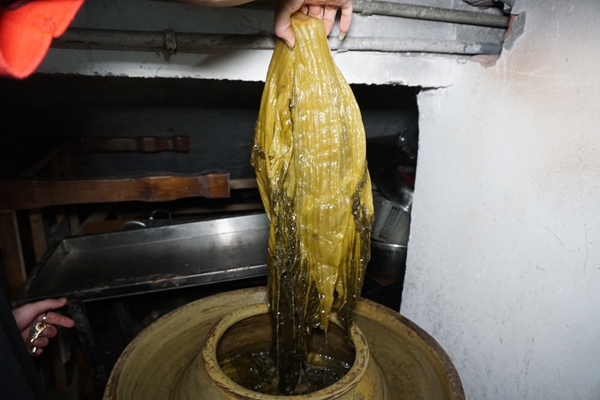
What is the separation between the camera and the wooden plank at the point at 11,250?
2297 mm

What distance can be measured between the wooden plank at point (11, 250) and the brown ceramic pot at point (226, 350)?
51.8 inches

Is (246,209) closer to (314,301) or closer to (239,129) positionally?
(239,129)

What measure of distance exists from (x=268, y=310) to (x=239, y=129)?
3.28 meters

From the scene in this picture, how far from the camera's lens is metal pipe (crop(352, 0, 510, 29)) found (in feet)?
4.54

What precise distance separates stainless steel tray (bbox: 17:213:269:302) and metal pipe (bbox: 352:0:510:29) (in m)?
1.77

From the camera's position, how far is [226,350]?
5.46ft

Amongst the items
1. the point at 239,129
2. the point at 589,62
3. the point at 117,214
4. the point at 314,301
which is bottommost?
the point at 117,214

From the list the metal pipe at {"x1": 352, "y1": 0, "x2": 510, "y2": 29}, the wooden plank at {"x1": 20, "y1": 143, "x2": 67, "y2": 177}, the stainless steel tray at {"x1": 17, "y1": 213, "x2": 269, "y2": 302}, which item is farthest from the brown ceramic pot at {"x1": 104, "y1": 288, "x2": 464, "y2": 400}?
the wooden plank at {"x1": 20, "y1": 143, "x2": 67, "y2": 177}

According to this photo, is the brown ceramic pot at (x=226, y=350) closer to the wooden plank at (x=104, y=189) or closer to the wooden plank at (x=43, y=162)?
the wooden plank at (x=104, y=189)

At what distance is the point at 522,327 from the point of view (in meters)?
1.66

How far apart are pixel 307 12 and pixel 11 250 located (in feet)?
7.52

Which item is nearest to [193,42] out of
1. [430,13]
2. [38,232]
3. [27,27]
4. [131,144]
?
[27,27]

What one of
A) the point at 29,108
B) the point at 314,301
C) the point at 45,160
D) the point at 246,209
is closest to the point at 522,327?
the point at 314,301

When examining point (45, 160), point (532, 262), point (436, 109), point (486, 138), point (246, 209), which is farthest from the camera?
point (246, 209)
